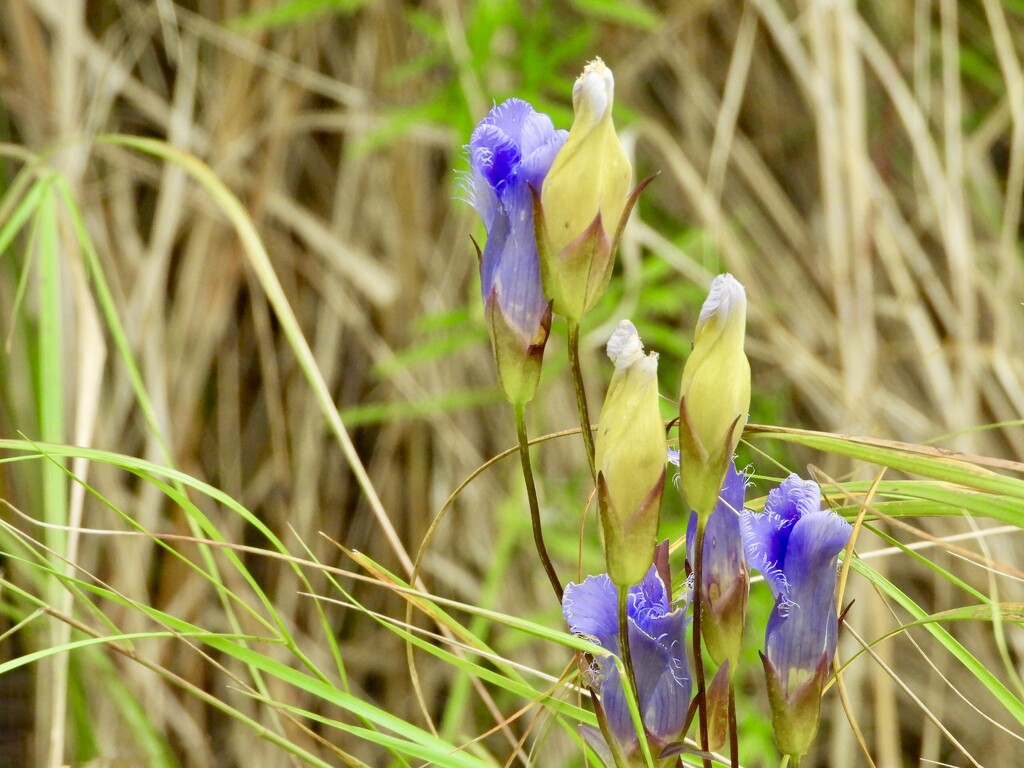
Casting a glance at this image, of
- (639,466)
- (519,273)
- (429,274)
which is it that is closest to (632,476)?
(639,466)

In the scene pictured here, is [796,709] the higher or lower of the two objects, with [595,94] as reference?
lower

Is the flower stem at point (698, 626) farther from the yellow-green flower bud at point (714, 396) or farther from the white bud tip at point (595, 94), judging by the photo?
the white bud tip at point (595, 94)

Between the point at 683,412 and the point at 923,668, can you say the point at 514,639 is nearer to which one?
the point at 683,412

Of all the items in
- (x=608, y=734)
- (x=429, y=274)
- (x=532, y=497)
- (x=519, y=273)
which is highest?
(x=429, y=274)

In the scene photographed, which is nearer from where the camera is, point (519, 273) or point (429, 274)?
point (519, 273)

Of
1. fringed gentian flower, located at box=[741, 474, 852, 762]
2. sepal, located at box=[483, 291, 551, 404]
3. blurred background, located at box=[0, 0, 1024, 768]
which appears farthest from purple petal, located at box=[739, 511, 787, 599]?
blurred background, located at box=[0, 0, 1024, 768]

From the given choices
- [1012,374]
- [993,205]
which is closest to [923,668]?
[1012,374]

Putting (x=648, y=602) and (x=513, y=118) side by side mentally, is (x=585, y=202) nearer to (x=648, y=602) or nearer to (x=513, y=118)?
(x=513, y=118)
